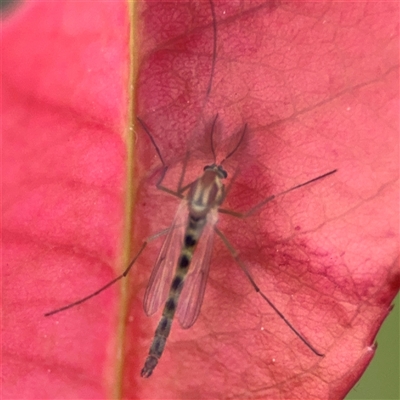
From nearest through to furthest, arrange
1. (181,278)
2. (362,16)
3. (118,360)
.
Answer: (362,16), (118,360), (181,278)

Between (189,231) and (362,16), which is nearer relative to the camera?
(362,16)

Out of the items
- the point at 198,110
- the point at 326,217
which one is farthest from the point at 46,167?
the point at 326,217

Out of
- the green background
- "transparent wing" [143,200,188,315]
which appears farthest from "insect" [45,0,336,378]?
the green background

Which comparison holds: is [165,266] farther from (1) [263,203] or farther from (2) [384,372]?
(2) [384,372]

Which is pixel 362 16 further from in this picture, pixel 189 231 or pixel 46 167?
pixel 46 167

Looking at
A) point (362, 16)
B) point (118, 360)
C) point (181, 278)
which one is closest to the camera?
point (362, 16)

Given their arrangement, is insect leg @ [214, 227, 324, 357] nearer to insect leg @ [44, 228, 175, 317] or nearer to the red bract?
the red bract

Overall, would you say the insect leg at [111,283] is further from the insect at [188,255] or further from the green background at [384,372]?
the green background at [384,372]
